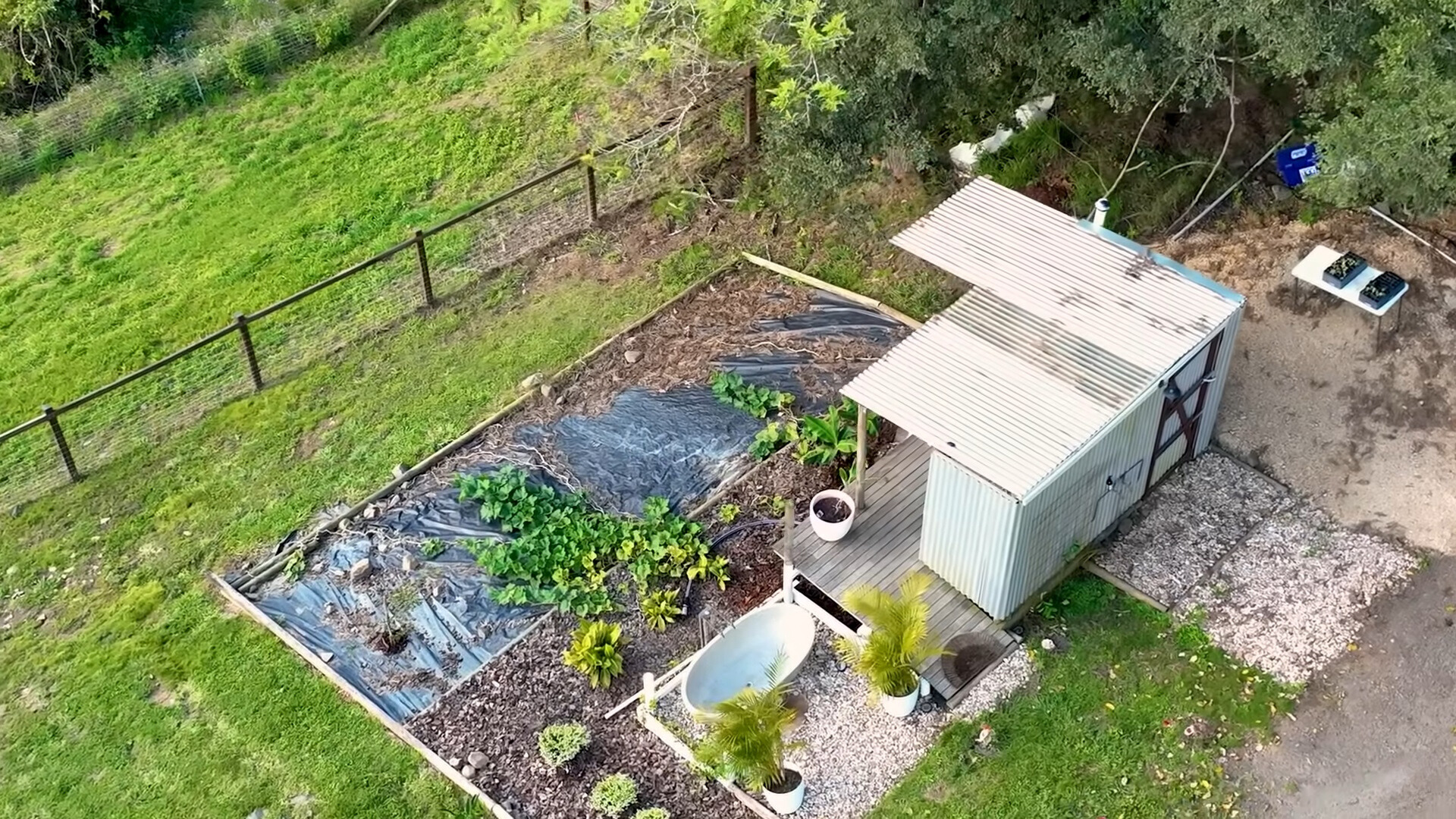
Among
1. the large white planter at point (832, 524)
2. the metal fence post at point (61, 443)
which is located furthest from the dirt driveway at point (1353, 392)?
the metal fence post at point (61, 443)

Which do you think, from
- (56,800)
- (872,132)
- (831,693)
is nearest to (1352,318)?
(872,132)

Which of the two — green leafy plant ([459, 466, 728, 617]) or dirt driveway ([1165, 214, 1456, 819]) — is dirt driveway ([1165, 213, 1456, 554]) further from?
green leafy plant ([459, 466, 728, 617])

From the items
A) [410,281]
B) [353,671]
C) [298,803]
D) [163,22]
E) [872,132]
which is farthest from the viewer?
[163,22]

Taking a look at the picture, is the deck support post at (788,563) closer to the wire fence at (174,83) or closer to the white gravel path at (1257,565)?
the white gravel path at (1257,565)

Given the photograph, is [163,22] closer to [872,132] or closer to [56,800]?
[872,132]

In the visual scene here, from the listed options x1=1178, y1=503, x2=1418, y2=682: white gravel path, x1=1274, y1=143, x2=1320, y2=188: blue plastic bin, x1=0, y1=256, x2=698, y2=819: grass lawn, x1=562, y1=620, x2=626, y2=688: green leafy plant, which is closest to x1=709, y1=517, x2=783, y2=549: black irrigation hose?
x1=562, y1=620, x2=626, y2=688: green leafy plant

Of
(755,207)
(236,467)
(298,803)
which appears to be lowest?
(298,803)
